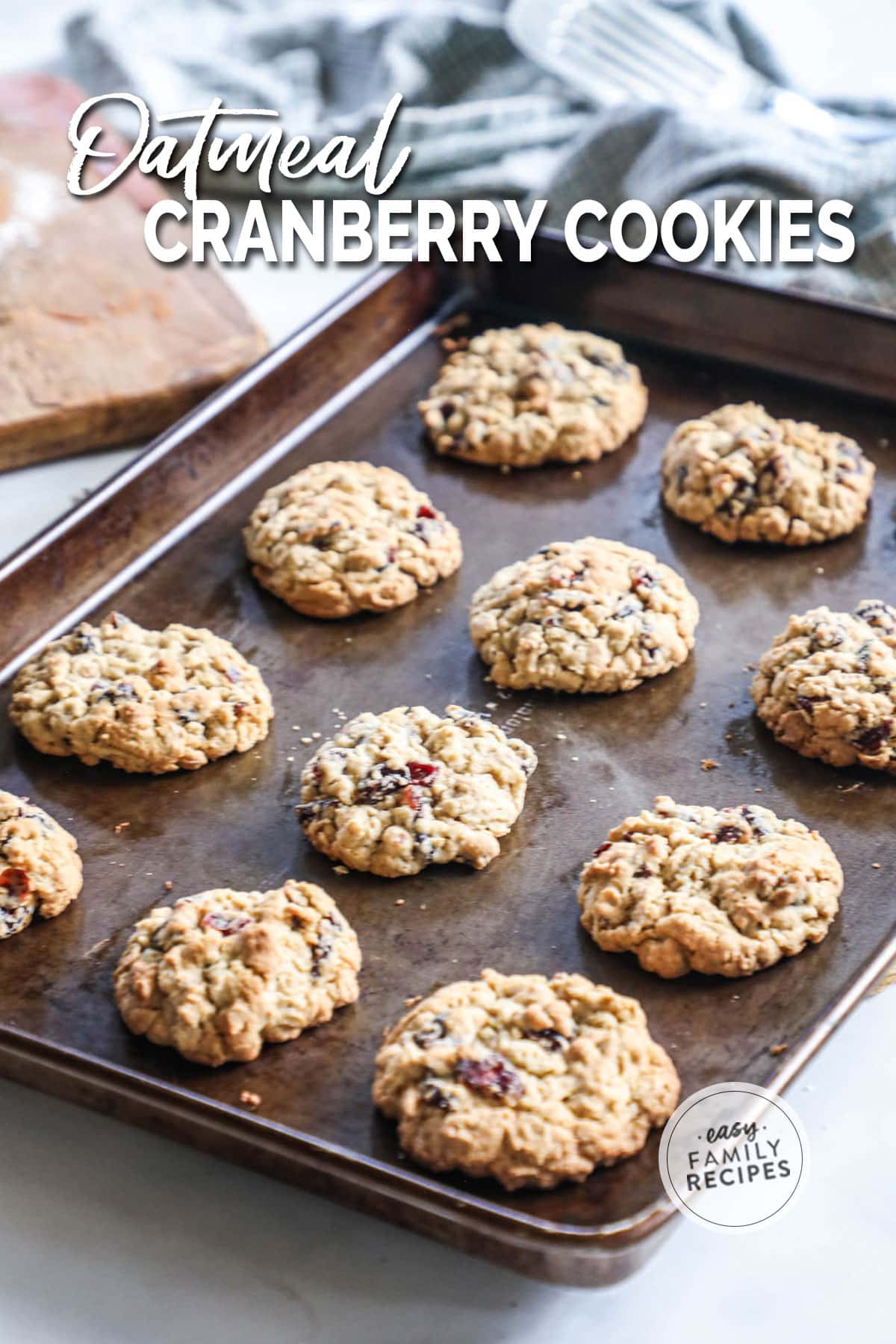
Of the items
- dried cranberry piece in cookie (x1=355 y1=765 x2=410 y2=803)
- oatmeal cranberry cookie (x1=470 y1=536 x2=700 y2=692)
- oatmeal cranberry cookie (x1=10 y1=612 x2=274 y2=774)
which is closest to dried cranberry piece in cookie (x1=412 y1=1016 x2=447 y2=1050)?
dried cranberry piece in cookie (x1=355 y1=765 x2=410 y2=803)

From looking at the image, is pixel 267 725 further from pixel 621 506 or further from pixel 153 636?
pixel 621 506

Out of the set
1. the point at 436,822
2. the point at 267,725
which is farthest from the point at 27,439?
the point at 436,822

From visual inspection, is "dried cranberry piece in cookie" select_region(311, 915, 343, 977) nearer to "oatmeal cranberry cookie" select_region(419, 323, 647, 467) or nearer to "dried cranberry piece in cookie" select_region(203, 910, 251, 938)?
"dried cranberry piece in cookie" select_region(203, 910, 251, 938)

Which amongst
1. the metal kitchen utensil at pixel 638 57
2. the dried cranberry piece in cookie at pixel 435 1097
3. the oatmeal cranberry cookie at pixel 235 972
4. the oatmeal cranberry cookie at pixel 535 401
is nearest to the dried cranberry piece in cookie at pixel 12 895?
the oatmeal cranberry cookie at pixel 235 972

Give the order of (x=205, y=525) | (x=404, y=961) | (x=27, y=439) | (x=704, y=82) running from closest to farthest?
(x=404, y=961) → (x=205, y=525) → (x=27, y=439) → (x=704, y=82)

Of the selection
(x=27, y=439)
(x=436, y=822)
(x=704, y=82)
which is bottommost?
(x=27, y=439)

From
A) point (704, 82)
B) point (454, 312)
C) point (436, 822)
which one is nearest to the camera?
point (436, 822)

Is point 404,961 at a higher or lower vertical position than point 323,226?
higher
